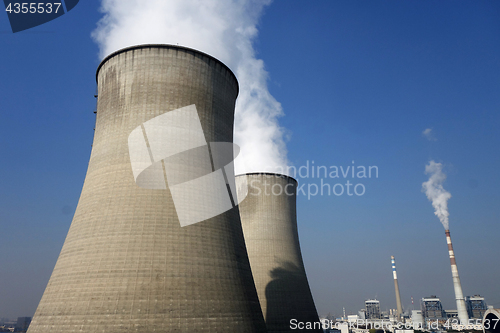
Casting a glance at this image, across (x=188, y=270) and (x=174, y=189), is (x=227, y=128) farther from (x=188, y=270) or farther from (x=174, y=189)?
(x=188, y=270)

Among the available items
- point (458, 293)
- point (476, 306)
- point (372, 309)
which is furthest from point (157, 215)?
point (372, 309)

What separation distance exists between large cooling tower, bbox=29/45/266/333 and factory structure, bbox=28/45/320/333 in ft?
0.08

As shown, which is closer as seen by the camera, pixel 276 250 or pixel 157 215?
pixel 157 215

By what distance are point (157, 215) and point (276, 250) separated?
8687 mm

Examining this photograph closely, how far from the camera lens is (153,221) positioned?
729 cm

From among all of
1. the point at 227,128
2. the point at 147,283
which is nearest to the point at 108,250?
the point at 147,283

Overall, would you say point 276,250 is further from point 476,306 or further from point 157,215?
point 476,306

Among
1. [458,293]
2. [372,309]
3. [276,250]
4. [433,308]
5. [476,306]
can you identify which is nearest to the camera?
[276,250]

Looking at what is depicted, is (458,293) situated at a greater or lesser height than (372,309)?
lesser

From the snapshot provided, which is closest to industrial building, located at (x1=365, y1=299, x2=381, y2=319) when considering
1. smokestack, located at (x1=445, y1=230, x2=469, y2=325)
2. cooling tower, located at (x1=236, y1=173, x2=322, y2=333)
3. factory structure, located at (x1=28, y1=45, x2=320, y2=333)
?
smokestack, located at (x1=445, y1=230, x2=469, y2=325)

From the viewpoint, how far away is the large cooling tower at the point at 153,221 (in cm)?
656

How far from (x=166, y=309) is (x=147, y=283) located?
25.3 inches

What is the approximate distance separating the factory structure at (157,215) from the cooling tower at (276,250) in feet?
19.7

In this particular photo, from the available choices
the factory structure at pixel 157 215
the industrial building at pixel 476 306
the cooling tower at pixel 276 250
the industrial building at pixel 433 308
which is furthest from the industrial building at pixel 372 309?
the factory structure at pixel 157 215
